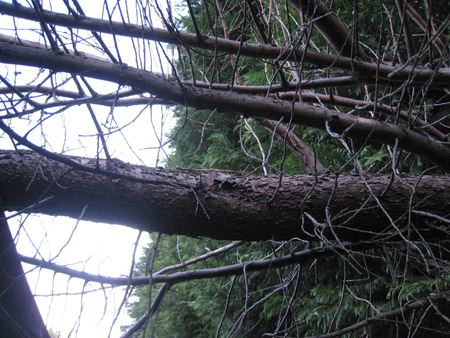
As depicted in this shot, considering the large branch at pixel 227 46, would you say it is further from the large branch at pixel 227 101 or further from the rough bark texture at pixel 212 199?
the rough bark texture at pixel 212 199

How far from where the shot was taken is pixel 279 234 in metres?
1.58

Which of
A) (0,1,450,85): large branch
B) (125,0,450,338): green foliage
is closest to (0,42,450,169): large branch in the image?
(0,1,450,85): large branch

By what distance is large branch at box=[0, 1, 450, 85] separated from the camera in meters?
1.46

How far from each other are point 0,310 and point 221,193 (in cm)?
94

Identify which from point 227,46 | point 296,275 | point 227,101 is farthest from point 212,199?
point 296,275

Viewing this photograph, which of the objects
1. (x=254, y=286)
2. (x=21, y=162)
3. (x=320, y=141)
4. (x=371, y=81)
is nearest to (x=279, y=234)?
(x=371, y=81)

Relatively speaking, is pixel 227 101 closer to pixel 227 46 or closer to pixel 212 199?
→ pixel 227 46

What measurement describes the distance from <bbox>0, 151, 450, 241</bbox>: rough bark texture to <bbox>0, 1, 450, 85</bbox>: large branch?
0.49 metres


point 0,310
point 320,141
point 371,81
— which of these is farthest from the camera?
point 320,141

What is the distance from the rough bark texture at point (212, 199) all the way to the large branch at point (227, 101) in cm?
19

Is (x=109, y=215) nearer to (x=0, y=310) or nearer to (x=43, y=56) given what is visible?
(x=0, y=310)

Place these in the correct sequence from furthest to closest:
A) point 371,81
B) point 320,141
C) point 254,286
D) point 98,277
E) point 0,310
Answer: point 254,286 < point 320,141 < point 371,81 < point 98,277 < point 0,310

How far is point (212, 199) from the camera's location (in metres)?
1.50

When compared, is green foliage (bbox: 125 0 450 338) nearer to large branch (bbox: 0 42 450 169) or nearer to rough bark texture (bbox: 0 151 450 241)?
rough bark texture (bbox: 0 151 450 241)
